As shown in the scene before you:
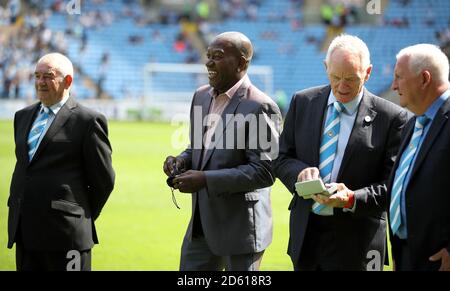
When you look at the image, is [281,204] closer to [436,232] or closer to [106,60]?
[436,232]

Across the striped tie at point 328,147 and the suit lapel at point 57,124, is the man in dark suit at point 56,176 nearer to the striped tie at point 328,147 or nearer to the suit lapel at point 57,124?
the suit lapel at point 57,124

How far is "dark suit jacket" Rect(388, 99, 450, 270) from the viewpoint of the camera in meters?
3.68

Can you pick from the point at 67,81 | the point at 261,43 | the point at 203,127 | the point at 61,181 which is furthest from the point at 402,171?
the point at 261,43

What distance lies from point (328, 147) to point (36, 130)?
2.00 m

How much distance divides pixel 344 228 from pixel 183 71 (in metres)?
30.3

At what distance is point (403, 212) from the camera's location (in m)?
3.89

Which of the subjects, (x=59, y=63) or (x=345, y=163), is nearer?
(x=345, y=163)

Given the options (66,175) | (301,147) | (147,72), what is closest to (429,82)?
(301,147)

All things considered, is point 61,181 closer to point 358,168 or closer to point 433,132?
point 358,168

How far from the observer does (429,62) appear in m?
3.80

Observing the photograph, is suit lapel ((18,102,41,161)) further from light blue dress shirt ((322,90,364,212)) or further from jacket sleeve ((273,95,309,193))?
light blue dress shirt ((322,90,364,212))

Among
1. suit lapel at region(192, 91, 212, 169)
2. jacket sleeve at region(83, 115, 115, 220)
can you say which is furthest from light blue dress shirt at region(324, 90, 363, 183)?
jacket sleeve at region(83, 115, 115, 220)

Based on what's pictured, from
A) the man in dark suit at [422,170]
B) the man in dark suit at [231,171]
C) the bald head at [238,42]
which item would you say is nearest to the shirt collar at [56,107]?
the man in dark suit at [231,171]

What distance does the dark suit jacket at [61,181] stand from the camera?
15.5 feet
